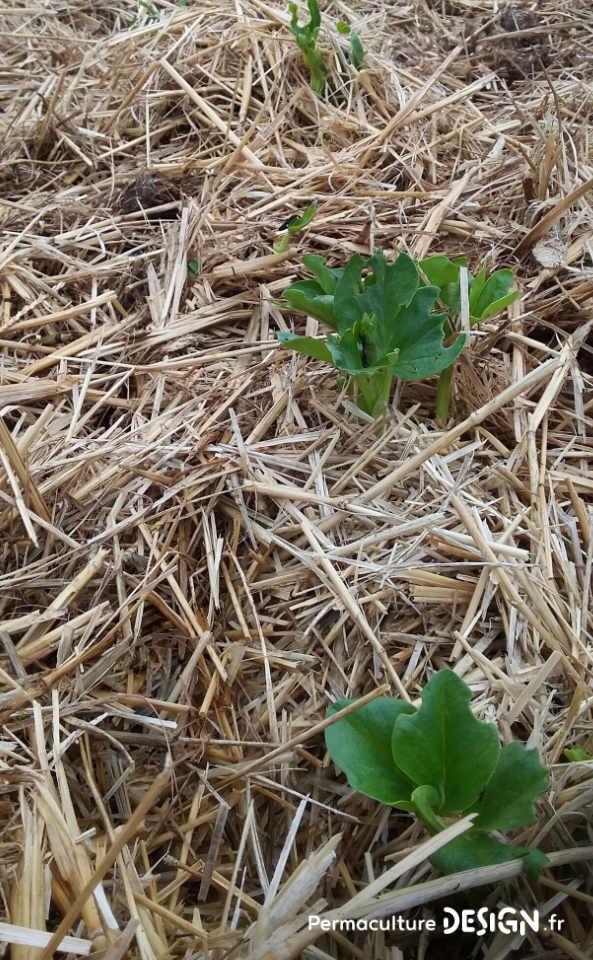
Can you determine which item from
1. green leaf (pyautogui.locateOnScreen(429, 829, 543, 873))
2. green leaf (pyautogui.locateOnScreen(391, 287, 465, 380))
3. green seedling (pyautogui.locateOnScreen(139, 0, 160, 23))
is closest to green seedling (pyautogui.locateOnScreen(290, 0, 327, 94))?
green seedling (pyautogui.locateOnScreen(139, 0, 160, 23))

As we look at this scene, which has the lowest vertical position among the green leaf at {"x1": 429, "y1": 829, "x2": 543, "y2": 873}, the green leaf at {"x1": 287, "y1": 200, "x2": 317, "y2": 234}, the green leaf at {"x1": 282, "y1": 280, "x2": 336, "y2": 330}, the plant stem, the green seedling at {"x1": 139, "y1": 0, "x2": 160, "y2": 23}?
the green leaf at {"x1": 429, "y1": 829, "x2": 543, "y2": 873}

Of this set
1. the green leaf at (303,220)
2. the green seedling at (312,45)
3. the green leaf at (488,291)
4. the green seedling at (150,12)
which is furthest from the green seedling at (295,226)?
the green seedling at (150,12)

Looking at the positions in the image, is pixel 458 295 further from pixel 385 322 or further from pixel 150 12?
pixel 150 12

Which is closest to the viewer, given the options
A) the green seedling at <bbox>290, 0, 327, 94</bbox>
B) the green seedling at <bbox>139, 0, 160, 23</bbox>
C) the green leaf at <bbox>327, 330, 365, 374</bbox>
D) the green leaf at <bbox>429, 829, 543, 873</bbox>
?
the green leaf at <bbox>429, 829, 543, 873</bbox>

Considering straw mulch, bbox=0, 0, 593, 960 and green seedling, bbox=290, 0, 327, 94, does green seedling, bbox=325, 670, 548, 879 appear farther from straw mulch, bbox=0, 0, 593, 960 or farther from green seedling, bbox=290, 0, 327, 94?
green seedling, bbox=290, 0, 327, 94

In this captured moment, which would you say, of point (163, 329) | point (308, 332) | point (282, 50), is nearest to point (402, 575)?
point (308, 332)

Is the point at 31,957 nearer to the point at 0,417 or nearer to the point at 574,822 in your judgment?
the point at 574,822

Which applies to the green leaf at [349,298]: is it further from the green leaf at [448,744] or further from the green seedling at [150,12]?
the green seedling at [150,12]
